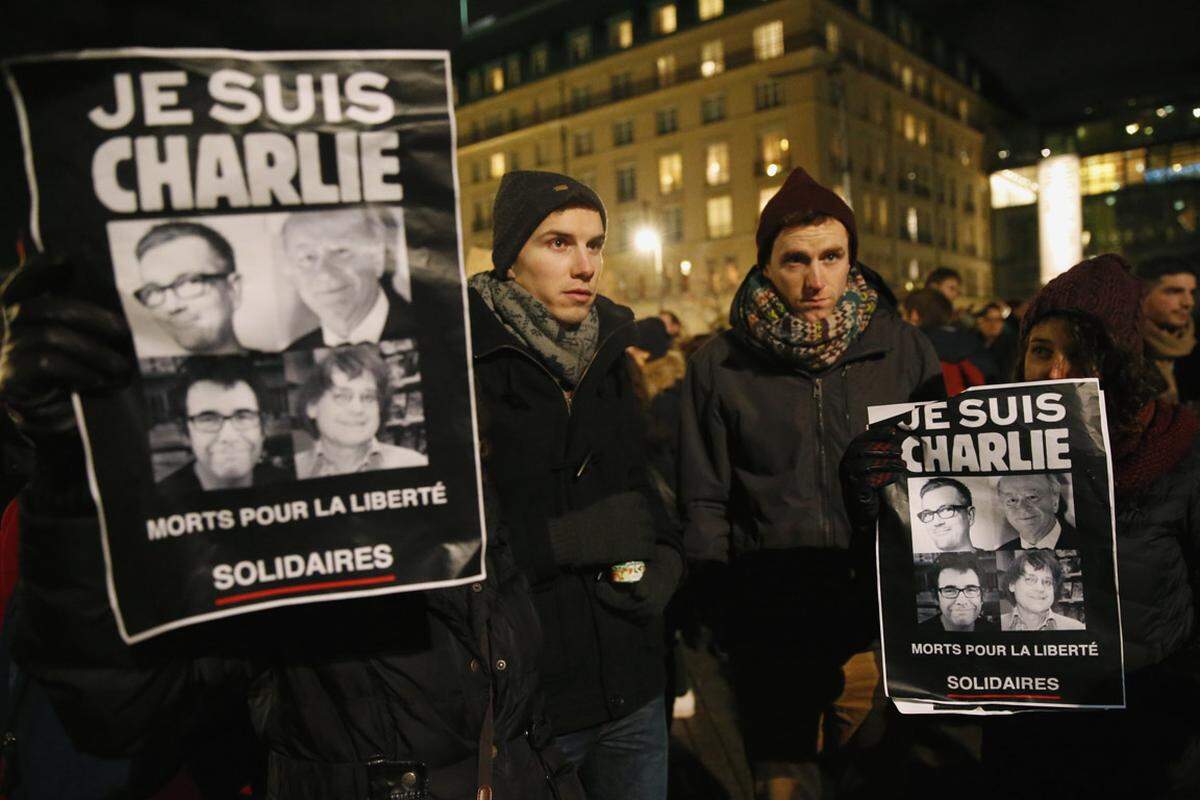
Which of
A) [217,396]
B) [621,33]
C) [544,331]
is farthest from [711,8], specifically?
[217,396]

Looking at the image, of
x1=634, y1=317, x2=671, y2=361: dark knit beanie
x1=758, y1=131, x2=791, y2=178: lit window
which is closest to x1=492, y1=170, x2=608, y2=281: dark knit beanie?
x1=634, y1=317, x2=671, y2=361: dark knit beanie

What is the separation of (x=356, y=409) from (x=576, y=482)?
105cm

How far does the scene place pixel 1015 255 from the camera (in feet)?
173

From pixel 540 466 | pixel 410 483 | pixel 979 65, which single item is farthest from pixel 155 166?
pixel 979 65

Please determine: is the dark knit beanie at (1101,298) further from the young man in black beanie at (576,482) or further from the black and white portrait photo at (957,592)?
the young man in black beanie at (576,482)

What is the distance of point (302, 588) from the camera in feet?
3.86

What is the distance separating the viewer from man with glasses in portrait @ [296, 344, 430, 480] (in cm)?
115

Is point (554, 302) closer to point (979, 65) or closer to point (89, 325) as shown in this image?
point (89, 325)

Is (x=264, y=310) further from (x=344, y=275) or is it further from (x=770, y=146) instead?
(x=770, y=146)

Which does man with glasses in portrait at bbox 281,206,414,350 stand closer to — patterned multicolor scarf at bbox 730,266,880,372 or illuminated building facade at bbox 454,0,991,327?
patterned multicolor scarf at bbox 730,266,880,372

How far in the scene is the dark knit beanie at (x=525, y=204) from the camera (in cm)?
223

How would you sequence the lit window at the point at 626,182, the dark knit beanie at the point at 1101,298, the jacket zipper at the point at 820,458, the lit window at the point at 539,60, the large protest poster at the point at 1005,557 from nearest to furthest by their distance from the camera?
the large protest poster at the point at 1005,557 → the dark knit beanie at the point at 1101,298 → the jacket zipper at the point at 820,458 → the lit window at the point at 626,182 → the lit window at the point at 539,60

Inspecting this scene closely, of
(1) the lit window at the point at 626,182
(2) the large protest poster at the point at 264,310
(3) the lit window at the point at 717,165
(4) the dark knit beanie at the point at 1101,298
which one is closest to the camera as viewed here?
(2) the large protest poster at the point at 264,310

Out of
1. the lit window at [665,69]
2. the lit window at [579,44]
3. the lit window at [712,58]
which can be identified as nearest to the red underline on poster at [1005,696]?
the lit window at [712,58]
